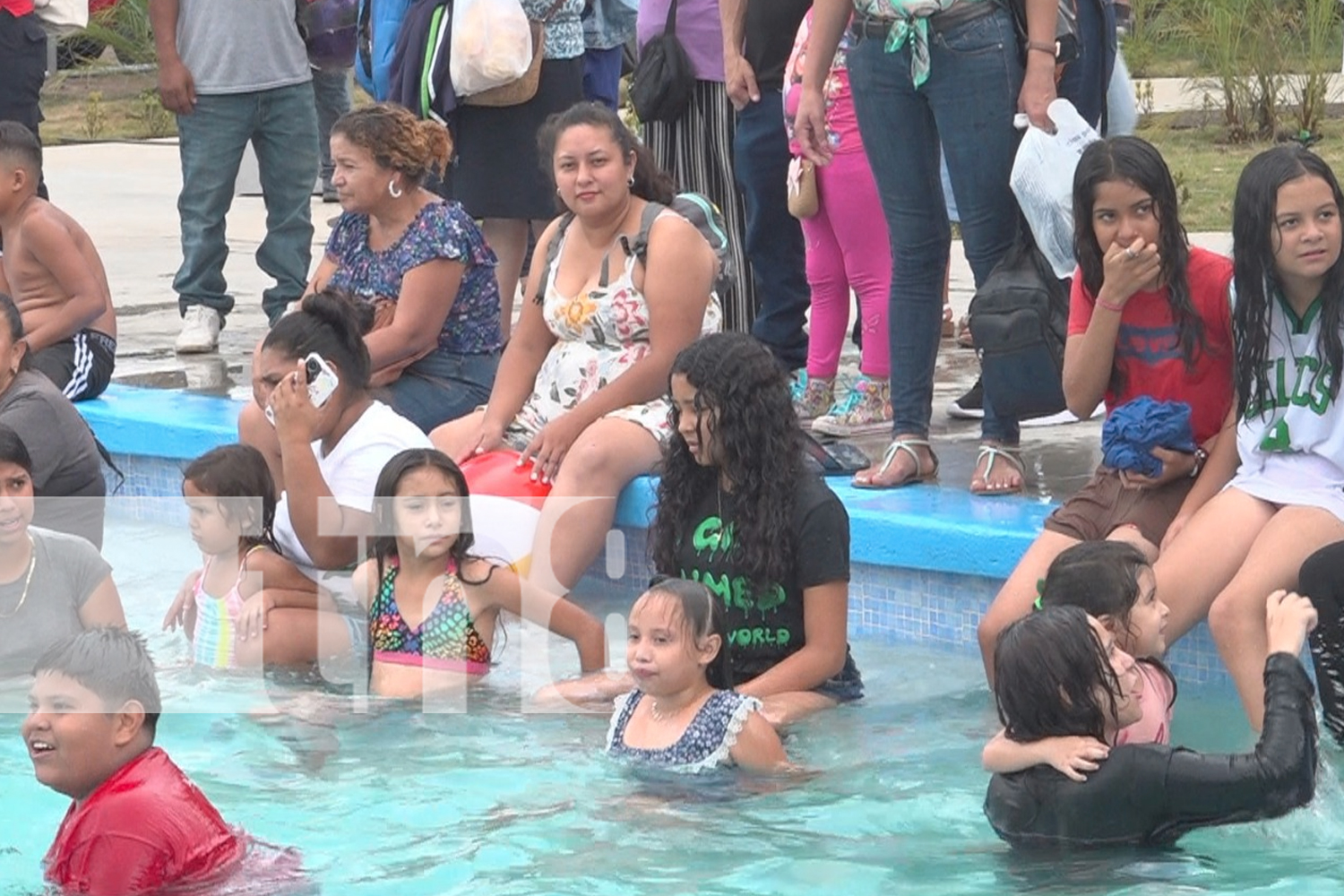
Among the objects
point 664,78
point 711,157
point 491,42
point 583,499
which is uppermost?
point 491,42

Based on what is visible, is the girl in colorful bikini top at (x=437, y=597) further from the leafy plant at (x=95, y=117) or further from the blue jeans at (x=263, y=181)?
the leafy plant at (x=95, y=117)

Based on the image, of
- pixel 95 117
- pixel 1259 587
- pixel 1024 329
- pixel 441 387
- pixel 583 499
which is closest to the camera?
pixel 1259 587

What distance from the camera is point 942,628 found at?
5.88 meters

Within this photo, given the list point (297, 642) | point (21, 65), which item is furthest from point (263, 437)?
point (21, 65)

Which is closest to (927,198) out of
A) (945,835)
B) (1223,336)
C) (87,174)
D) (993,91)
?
(993,91)

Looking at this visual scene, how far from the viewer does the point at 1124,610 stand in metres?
4.43

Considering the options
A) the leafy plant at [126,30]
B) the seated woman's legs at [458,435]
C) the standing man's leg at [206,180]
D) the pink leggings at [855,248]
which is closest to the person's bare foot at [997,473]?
the pink leggings at [855,248]

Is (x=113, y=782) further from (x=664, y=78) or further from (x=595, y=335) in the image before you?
(x=664, y=78)

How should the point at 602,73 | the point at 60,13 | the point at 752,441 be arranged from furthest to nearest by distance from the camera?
the point at 60,13 < the point at 602,73 < the point at 752,441

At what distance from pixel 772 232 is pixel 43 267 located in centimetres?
240

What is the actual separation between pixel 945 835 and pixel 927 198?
1970mm

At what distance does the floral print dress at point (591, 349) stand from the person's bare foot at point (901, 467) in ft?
1.87

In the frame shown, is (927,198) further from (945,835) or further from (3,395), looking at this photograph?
(3,395)

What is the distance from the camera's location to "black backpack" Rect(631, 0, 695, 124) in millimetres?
7379
